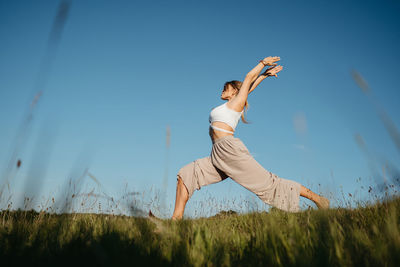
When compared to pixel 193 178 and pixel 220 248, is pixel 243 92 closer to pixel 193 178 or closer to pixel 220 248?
pixel 193 178

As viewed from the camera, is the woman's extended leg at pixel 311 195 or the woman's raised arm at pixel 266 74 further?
the woman's raised arm at pixel 266 74

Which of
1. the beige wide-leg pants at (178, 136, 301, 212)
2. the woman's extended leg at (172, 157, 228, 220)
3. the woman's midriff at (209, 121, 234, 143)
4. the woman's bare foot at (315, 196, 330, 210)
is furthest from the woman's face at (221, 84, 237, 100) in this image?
the woman's bare foot at (315, 196, 330, 210)

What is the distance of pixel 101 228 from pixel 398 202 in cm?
269

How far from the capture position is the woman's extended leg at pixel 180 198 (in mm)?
3822

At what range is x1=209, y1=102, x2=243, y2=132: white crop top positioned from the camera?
13.1ft

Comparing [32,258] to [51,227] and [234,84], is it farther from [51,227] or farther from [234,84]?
[234,84]

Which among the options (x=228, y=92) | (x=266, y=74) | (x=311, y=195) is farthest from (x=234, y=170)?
(x=266, y=74)

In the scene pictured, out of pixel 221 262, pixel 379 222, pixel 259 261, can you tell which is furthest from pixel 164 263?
pixel 379 222

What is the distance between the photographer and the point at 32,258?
1.61 metres

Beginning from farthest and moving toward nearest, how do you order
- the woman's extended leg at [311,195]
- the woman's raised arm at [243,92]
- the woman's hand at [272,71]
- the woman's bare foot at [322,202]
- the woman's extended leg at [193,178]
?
the woman's hand at [272,71], the woman's raised arm at [243,92], the woman's extended leg at [193,178], the woman's extended leg at [311,195], the woman's bare foot at [322,202]

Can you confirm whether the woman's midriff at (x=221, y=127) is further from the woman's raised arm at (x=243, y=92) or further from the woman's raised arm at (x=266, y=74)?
the woman's raised arm at (x=266, y=74)

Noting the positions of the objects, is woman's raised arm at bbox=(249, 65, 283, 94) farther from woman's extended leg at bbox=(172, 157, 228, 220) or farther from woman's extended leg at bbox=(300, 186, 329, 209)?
woman's extended leg at bbox=(300, 186, 329, 209)

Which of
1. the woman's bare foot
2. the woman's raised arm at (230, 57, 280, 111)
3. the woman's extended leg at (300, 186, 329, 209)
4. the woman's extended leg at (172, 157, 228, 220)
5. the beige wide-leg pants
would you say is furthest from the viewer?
the woman's raised arm at (230, 57, 280, 111)

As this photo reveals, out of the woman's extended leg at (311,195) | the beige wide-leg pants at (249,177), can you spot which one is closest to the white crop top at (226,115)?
the beige wide-leg pants at (249,177)
